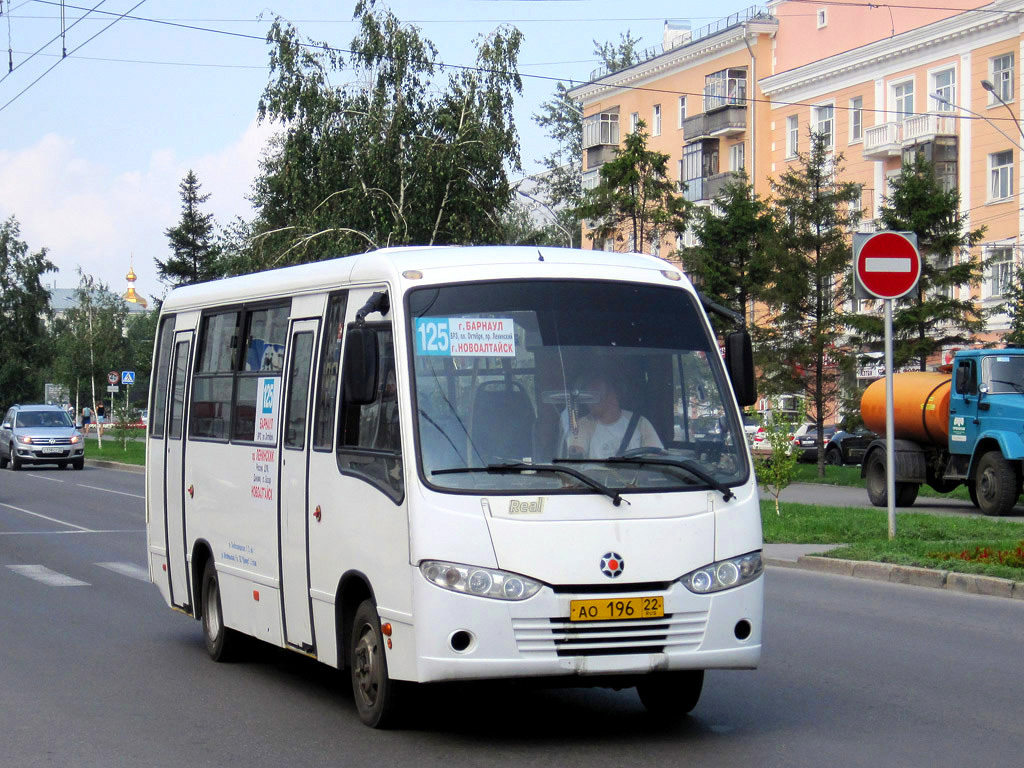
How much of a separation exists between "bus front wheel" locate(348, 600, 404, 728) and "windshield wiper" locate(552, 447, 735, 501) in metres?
1.25

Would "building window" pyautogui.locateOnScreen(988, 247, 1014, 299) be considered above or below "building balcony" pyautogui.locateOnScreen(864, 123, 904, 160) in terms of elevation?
below

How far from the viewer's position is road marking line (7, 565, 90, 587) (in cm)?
1480

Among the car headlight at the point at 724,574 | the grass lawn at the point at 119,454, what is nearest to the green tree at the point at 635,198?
the grass lawn at the point at 119,454

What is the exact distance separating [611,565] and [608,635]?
0.31 meters

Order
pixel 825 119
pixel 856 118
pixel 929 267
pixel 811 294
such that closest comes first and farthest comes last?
A: 1. pixel 929 267
2. pixel 811 294
3. pixel 856 118
4. pixel 825 119

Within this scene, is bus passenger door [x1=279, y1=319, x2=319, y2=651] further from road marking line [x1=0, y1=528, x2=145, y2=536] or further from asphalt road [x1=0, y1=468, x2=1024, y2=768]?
road marking line [x1=0, y1=528, x2=145, y2=536]

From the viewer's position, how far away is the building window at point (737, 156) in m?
60.3

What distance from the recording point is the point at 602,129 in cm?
6769

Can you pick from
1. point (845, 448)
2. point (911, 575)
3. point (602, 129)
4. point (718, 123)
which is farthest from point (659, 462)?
point (602, 129)

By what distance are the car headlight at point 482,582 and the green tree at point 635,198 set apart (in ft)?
103

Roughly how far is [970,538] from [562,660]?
473 inches

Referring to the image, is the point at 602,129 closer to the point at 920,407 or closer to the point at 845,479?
the point at 845,479

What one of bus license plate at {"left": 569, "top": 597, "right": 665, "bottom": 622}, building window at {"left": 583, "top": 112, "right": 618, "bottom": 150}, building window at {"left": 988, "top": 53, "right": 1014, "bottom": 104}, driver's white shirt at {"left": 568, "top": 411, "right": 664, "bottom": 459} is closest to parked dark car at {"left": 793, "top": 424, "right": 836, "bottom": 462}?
building window at {"left": 988, "top": 53, "right": 1014, "bottom": 104}

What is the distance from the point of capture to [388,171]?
140ft
